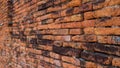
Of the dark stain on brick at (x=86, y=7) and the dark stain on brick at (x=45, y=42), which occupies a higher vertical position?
the dark stain on brick at (x=86, y=7)

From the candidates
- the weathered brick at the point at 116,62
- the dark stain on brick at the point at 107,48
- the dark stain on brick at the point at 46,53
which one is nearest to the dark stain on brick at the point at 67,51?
the dark stain on brick at the point at 46,53

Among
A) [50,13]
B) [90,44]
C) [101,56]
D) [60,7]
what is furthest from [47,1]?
[101,56]

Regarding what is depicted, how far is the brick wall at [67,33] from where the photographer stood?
2.16 m

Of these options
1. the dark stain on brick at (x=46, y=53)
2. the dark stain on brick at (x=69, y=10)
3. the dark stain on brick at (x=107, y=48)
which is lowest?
the dark stain on brick at (x=46, y=53)

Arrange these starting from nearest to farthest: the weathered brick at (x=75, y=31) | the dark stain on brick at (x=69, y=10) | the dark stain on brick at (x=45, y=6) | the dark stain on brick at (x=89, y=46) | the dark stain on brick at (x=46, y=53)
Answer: the dark stain on brick at (x=89, y=46) → the weathered brick at (x=75, y=31) → the dark stain on brick at (x=69, y=10) → the dark stain on brick at (x=45, y=6) → the dark stain on brick at (x=46, y=53)

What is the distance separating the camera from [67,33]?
2824 millimetres

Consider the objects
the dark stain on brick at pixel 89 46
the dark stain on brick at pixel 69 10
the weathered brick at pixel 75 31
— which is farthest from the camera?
the dark stain on brick at pixel 69 10

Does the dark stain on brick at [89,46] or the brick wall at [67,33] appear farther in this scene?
the dark stain on brick at [89,46]

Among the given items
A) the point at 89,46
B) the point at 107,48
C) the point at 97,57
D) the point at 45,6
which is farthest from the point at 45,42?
the point at 107,48

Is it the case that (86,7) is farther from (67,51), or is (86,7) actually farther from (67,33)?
(67,51)

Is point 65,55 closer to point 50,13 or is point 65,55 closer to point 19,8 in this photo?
point 50,13

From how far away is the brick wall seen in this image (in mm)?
2156

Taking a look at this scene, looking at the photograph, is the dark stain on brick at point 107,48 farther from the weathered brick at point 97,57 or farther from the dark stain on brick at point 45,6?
the dark stain on brick at point 45,6

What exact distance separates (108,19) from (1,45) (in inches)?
189
